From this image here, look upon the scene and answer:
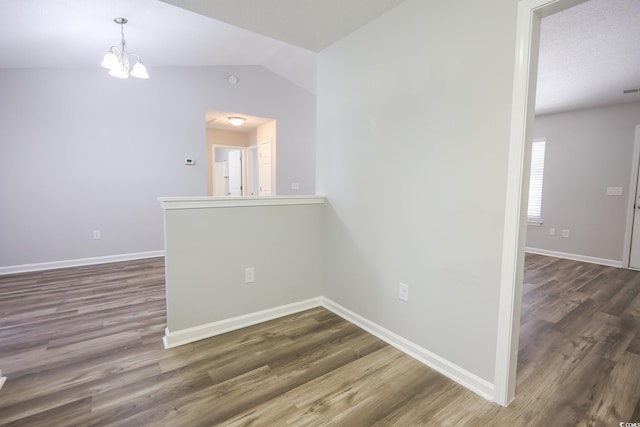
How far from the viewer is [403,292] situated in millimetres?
2150

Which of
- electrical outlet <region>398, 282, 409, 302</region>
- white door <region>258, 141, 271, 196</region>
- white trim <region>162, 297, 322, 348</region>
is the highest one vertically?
white door <region>258, 141, 271, 196</region>

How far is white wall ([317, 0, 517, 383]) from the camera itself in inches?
63.6

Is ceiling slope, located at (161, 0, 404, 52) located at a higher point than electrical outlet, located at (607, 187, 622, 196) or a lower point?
higher

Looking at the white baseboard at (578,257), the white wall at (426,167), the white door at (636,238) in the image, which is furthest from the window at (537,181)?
the white wall at (426,167)

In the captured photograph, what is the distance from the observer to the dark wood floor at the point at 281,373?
152 centimetres

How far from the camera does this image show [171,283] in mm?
2158

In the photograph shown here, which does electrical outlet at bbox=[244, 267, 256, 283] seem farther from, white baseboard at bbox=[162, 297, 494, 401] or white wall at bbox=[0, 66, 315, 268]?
white wall at bbox=[0, 66, 315, 268]

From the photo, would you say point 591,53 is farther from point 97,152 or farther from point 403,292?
point 97,152

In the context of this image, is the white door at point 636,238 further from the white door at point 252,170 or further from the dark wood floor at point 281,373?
the white door at point 252,170

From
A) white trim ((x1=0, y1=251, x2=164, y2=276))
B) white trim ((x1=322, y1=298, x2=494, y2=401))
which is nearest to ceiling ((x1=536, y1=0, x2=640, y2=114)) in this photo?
white trim ((x1=322, y1=298, x2=494, y2=401))

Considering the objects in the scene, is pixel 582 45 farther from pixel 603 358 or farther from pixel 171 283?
pixel 171 283

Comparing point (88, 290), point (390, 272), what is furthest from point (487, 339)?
point (88, 290)

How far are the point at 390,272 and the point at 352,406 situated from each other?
952mm

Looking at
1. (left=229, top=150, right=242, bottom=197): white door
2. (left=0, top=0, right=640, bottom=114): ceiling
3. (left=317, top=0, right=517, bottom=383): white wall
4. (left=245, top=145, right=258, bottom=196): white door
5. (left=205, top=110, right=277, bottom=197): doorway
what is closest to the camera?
(left=317, top=0, right=517, bottom=383): white wall
